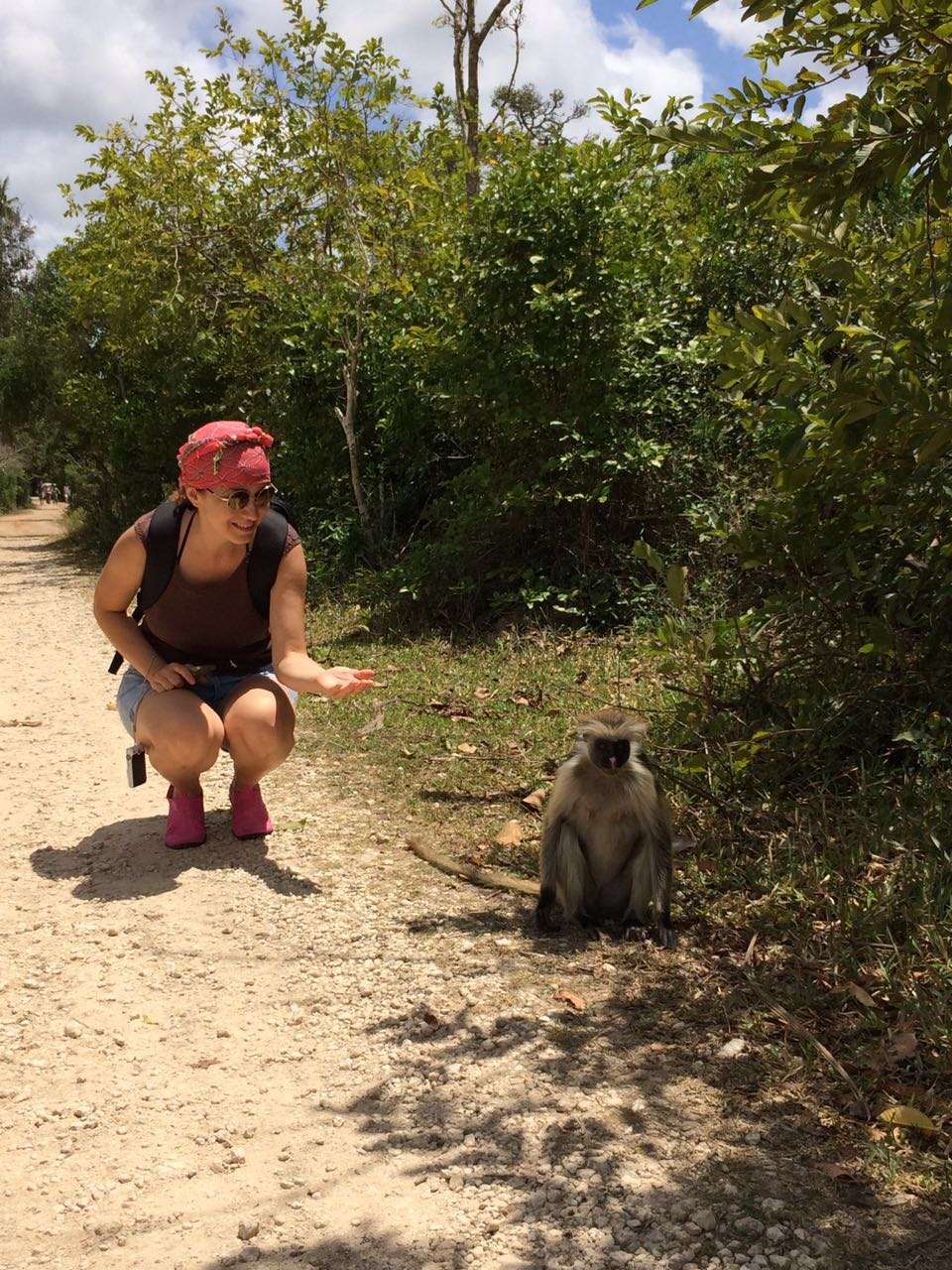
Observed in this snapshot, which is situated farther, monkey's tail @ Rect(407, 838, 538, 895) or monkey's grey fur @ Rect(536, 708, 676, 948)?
monkey's tail @ Rect(407, 838, 538, 895)

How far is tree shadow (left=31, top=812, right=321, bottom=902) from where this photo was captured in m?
5.00

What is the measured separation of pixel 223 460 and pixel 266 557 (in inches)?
20.3

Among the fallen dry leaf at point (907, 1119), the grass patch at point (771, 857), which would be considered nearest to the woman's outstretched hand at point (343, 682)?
the grass patch at point (771, 857)

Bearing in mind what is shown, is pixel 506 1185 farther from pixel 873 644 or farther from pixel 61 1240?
pixel 873 644

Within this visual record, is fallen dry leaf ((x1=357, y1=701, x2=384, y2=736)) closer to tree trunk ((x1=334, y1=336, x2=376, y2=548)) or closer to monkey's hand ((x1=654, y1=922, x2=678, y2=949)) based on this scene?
monkey's hand ((x1=654, y1=922, x2=678, y2=949))

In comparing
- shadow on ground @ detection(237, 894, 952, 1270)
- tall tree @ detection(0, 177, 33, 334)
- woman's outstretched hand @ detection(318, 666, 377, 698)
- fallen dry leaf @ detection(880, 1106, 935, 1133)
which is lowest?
shadow on ground @ detection(237, 894, 952, 1270)

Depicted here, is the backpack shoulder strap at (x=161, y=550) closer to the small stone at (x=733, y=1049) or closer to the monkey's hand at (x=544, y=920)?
the monkey's hand at (x=544, y=920)

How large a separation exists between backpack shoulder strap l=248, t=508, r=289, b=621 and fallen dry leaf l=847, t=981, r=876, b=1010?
2.97 m

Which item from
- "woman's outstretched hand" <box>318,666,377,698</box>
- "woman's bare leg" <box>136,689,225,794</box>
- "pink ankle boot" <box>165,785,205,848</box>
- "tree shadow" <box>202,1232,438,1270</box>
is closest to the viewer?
"tree shadow" <box>202,1232,438,1270</box>

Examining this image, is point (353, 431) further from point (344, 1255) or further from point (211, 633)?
point (344, 1255)

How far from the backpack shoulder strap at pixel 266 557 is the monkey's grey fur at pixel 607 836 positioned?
162 centimetres

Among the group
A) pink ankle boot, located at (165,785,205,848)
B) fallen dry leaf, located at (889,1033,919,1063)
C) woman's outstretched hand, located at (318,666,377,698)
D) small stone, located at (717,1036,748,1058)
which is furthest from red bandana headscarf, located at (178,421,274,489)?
fallen dry leaf, located at (889,1033,919,1063)

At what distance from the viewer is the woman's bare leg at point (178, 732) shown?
5141 mm

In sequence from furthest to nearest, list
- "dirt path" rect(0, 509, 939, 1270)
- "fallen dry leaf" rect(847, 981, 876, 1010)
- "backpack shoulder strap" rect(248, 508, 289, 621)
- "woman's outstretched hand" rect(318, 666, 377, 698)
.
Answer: "backpack shoulder strap" rect(248, 508, 289, 621) < "woman's outstretched hand" rect(318, 666, 377, 698) < "fallen dry leaf" rect(847, 981, 876, 1010) < "dirt path" rect(0, 509, 939, 1270)
